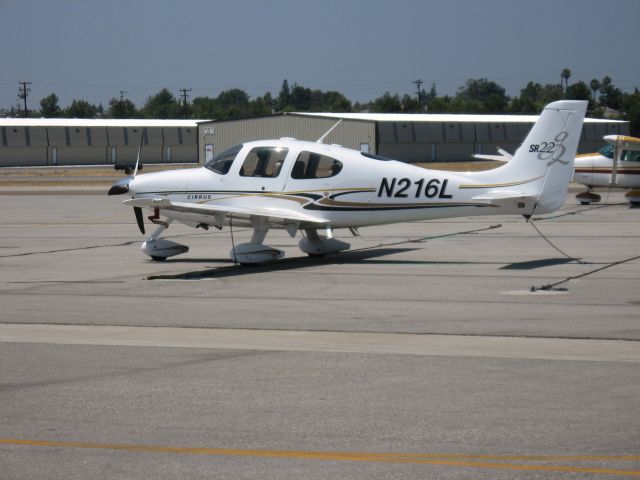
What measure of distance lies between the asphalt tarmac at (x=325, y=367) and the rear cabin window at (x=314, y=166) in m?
1.61

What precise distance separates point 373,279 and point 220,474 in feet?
31.0

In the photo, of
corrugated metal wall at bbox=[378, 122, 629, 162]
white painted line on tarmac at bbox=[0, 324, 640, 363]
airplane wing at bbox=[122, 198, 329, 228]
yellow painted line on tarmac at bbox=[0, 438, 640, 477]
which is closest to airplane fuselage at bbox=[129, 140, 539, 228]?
airplane wing at bbox=[122, 198, 329, 228]

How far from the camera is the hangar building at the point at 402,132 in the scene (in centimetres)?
6838

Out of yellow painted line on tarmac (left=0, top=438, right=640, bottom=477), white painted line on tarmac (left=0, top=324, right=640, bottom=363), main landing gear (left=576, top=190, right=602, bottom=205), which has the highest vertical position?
yellow painted line on tarmac (left=0, top=438, right=640, bottom=477)

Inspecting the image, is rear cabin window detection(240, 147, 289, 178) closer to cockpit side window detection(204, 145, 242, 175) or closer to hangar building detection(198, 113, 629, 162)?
cockpit side window detection(204, 145, 242, 175)

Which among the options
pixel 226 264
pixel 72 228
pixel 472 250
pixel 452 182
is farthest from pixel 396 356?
pixel 72 228

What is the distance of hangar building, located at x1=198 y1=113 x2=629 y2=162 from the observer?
224 feet

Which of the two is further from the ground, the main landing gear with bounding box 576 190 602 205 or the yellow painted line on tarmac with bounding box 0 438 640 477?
the yellow painted line on tarmac with bounding box 0 438 640 477

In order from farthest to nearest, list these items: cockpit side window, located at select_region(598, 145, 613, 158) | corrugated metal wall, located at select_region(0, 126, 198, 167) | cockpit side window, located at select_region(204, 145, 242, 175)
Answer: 1. corrugated metal wall, located at select_region(0, 126, 198, 167)
2. cockpit side window, located at select_region(598, 145, 613, 158)
3. cockpit side window, located at select_region(204, 145, 242, 175)

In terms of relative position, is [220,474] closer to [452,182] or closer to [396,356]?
[396,356]

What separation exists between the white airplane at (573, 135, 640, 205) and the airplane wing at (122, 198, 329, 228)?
59.9ft

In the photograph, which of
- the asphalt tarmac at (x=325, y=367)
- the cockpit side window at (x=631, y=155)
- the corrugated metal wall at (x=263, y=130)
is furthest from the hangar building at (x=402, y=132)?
the asphalt tarmac at (x=325, y=367)

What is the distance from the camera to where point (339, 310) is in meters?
12.5

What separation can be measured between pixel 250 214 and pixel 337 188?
5.37 feet
